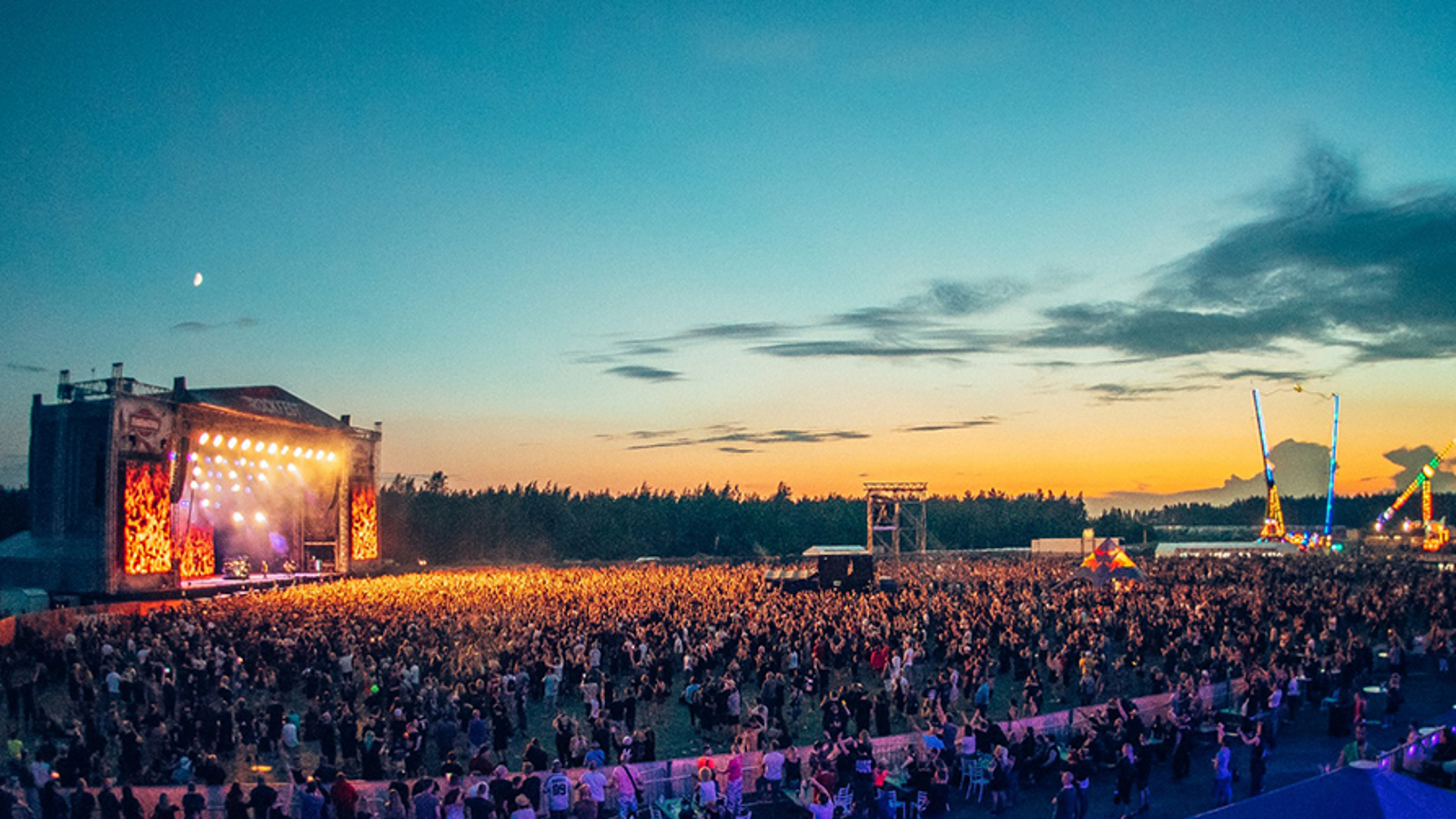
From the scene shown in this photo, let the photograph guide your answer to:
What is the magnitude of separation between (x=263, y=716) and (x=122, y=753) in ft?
11.4

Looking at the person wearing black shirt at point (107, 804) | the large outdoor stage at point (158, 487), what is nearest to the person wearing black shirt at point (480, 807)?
the person wearing black shirt at point (107, 804)

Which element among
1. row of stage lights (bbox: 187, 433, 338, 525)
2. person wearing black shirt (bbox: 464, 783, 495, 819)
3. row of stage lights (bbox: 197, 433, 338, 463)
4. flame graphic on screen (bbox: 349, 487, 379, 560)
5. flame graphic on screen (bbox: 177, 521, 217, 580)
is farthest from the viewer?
flame graphic on screen (bbox: 349, 487, 379, 560)

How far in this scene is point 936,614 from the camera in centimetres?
2647

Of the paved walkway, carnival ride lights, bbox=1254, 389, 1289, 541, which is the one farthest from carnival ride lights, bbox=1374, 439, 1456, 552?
the paved walkway

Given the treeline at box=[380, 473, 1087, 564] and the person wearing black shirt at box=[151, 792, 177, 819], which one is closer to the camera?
the person wearing black shirt at box=[151, 792, 177, 819]

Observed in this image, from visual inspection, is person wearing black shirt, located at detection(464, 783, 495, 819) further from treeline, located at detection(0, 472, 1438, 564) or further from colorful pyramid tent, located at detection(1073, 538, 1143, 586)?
treeline, located at detection(0, 472, 1438, 564)

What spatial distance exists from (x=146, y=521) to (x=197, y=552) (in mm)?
3654

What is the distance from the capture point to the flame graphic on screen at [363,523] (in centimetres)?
4709

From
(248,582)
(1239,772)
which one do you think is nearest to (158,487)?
(248,582)

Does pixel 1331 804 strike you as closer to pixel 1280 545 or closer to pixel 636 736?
pixel 636 736

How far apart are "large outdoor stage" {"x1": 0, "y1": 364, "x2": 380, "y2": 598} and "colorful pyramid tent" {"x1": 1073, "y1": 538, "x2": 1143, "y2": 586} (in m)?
30.3

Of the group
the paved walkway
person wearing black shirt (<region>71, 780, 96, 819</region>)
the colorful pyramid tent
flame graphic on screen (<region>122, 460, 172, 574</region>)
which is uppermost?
flame graphic on screen (<region>122, 460, 172, 574</region>)

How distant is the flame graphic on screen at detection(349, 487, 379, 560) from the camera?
47.1 meters

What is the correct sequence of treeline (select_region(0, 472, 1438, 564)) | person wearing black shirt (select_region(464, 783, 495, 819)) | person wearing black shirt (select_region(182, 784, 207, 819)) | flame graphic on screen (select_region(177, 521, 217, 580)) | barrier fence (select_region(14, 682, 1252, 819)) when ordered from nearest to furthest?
person wearing black shirt (select_region(464, 783, 495, 819)) < person wearing black shirt (select_region(182, 784, 207, 819)) < barrier fence (select_region(14, 682, 1252, 819)) < flame graphic on screen (select_region(177, 521, 217, 580)) < treeline (select_region(0, 472, 1438, 564))
